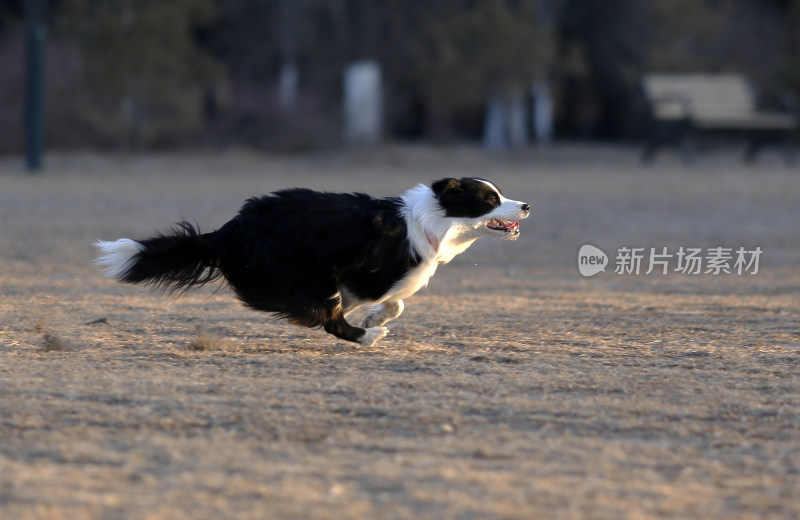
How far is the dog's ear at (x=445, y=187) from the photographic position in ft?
19.3

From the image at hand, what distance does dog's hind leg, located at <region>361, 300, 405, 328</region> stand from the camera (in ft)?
20.1

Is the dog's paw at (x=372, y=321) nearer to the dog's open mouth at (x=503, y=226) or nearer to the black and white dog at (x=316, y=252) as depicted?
the black and white dog at (x=316, y=252)

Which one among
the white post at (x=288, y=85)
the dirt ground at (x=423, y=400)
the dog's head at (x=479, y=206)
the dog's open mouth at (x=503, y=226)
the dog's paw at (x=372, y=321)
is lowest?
the dirt ground at (x=423, y=400)

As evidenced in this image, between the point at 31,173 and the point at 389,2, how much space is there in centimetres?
1245

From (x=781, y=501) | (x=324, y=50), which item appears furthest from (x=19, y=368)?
(x=324, y=50)

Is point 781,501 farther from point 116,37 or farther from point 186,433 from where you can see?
point 116,37

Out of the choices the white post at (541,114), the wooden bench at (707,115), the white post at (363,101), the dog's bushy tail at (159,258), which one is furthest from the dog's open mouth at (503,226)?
the white post at (541,114)

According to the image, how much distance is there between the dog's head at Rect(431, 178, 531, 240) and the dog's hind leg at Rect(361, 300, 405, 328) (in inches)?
23.9

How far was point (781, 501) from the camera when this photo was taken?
3.49 metres

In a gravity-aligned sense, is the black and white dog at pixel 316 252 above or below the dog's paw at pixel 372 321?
above

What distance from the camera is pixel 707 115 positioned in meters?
23.4

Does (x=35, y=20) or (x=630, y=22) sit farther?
(x=630, y=22)

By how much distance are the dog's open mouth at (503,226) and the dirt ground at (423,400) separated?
2.00 feet

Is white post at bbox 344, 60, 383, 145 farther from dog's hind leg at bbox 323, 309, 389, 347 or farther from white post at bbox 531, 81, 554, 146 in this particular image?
dog's hind leg at bbox 323, 309, 389, 347
